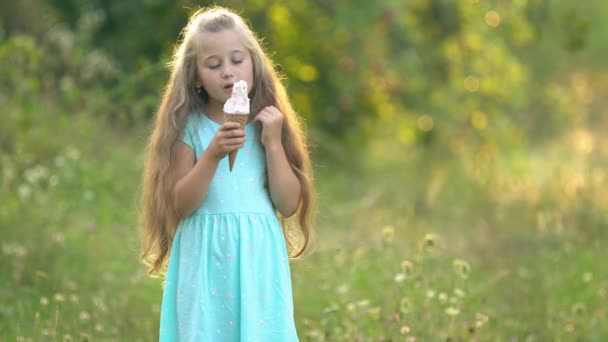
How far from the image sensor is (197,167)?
329 cm

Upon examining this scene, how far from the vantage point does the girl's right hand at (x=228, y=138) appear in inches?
126

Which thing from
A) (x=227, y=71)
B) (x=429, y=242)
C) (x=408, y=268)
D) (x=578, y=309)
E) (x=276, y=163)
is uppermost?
(x=227, y=71)

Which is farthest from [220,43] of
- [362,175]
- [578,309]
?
[362,175]

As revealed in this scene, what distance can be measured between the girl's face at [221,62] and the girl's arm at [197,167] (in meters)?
0.22

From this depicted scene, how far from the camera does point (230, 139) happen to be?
3.19 m

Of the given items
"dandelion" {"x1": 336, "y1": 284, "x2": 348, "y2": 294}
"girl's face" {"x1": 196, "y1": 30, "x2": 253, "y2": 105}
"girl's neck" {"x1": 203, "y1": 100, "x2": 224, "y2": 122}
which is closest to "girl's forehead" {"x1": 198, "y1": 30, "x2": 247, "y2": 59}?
"girl's face" {"x1": 196, "y1": 30, "x2": 253, "y2": 105}

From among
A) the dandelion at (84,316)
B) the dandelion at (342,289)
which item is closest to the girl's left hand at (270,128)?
the dandelion at (84,316)

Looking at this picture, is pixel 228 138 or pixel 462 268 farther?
pixel 462 268

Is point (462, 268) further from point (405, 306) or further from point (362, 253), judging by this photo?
point (362, 253)

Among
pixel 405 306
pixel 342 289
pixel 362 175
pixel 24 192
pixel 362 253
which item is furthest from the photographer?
pixel 362 175

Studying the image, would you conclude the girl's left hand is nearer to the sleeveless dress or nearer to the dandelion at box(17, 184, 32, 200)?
the sleeveless dress

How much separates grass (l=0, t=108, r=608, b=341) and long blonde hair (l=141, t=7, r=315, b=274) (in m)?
0.68

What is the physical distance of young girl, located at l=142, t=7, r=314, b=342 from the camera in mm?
3340

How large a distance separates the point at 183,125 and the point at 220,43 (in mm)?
304
